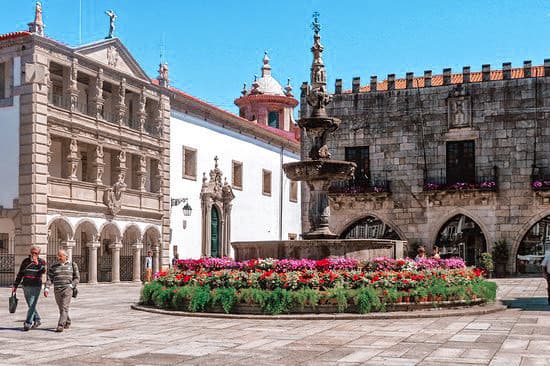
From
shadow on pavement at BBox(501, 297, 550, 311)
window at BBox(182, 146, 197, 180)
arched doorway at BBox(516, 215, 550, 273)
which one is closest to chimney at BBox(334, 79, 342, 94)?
window at BBox(182, 146, 197, 180)

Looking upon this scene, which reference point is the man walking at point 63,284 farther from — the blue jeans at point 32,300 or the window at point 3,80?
the window at point 3,80

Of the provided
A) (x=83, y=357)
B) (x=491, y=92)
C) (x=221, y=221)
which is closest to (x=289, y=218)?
(x=221, y=221)

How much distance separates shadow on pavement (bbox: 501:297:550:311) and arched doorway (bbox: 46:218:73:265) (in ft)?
55.7

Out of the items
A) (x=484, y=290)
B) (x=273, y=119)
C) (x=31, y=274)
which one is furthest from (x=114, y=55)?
(x=273, y=119)

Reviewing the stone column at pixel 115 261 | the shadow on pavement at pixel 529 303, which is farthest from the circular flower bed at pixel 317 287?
the stone column at pixel 115 261

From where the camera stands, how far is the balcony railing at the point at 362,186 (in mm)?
35625

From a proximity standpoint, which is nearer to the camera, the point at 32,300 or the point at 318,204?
the point at 32,300

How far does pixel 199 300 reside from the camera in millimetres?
15680

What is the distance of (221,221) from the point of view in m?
39.9

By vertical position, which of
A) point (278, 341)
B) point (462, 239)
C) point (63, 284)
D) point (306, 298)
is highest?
point (462, 239)

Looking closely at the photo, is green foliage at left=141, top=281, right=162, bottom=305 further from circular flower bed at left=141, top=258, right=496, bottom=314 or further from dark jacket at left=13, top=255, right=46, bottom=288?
dark jacket at left=13, top=255, right=46, bottom=288

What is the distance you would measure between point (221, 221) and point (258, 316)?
25222 millimetres

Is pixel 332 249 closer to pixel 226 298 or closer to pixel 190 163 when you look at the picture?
pixel 226 298

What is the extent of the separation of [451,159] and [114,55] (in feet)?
51.6
